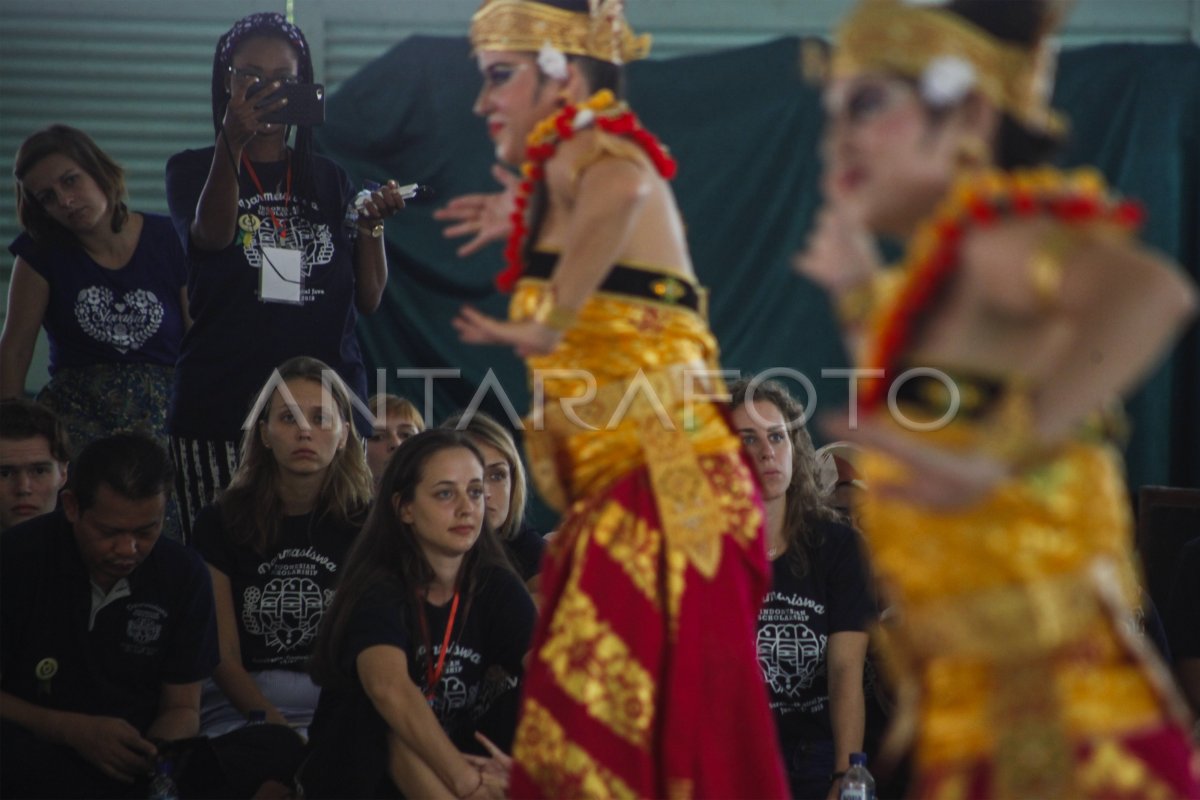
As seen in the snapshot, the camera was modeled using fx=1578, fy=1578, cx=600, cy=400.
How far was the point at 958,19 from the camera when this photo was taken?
1764 mm

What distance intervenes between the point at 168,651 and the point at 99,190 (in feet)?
4.52

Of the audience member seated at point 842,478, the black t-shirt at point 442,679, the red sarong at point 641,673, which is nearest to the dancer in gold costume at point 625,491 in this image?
the red sarong at point 641,673

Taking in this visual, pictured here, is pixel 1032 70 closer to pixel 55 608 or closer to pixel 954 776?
pixel 954 776

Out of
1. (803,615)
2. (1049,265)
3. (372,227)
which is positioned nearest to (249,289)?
(372,227)

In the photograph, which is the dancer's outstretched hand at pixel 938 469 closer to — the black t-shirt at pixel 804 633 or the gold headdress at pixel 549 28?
the gold headdress at pixel 549 28

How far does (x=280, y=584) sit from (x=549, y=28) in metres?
1.95

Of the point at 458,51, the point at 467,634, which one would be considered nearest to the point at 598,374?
the point at 467,634

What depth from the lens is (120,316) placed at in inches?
175

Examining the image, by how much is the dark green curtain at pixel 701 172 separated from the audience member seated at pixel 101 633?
2102 mm

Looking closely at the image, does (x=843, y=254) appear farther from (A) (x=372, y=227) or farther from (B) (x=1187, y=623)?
(A) (x=372, y=227)

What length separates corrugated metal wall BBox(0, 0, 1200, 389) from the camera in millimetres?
6227

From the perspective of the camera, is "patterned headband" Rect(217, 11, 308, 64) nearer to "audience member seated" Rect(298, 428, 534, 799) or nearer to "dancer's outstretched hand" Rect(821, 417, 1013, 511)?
"audience member seated" Rect(298, 428, 534, 799)

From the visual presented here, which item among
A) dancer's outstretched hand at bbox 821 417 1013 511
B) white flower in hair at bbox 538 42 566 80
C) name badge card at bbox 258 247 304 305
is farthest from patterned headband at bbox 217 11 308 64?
dancer's outstretched hand at bbox 821 417 1013 511

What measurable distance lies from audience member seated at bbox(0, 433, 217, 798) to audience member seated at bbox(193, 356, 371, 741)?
0.26m
